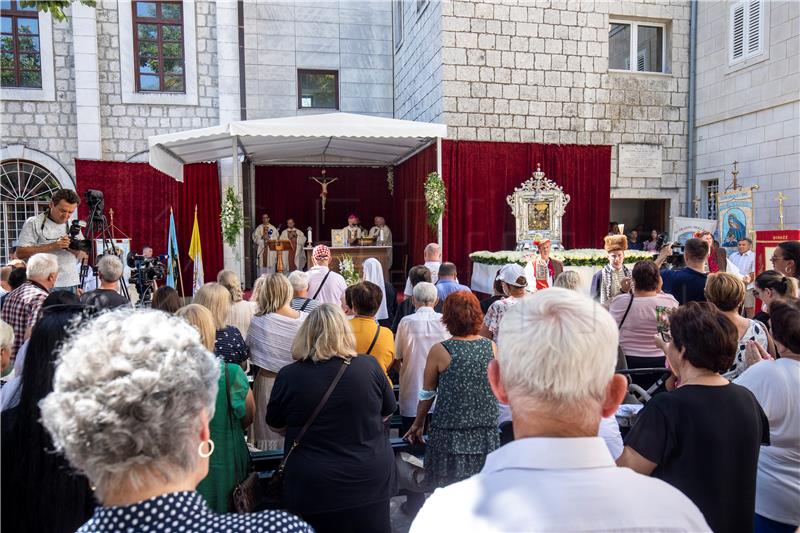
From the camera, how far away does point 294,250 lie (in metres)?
12.5

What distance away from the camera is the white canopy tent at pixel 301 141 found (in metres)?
8.27

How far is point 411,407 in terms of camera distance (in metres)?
3.55

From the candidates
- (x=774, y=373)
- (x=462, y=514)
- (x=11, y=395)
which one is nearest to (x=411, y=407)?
(x=774, y=373)

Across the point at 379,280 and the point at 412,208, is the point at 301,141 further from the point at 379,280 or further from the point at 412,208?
the point at 379,280

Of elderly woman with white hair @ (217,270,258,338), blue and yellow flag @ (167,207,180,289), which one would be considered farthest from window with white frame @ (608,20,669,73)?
elderly woman with white hair @ (217,270,258,338)

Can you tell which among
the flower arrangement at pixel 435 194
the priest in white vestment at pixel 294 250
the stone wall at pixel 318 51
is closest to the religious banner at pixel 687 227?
the flower arrangement at pixel 435 194

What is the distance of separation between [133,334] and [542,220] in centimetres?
1085

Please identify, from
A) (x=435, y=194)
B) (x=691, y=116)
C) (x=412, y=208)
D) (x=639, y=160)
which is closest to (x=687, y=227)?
(x=639, y=160)

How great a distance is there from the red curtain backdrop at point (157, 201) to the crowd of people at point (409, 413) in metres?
8.82

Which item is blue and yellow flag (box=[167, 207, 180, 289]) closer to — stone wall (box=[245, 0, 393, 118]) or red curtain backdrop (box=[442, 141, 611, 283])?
stone wall (box=[245, 0, 393, 118])

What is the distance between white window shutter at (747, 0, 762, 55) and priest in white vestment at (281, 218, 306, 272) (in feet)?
32.8

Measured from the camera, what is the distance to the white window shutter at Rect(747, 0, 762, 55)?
34.5ft

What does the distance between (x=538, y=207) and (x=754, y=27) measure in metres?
5.30

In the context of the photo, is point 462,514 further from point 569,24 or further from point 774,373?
point 569,24
